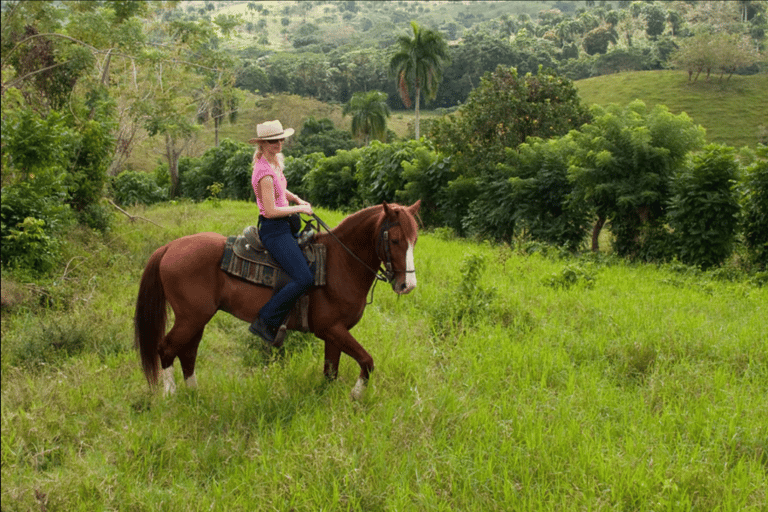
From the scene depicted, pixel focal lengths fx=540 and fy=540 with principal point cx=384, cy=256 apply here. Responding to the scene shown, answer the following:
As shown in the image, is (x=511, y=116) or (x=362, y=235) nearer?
(x=362, y=235)

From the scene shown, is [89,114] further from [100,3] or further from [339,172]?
[339,172]

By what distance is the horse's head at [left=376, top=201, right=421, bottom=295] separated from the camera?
15.3ft

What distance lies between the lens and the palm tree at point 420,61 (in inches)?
1956

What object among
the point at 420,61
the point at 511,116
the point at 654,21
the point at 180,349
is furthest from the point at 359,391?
the point at 654,21

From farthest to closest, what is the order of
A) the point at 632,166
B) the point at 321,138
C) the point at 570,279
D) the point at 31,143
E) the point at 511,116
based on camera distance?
1. the point at 321,138
2. the point at 511,116
3. the point at 632,166
4. the point at 570,279
5. the point at 31,143

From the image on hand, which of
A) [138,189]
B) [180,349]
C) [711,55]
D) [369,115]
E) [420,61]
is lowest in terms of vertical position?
[138,189]

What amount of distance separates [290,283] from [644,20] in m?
123

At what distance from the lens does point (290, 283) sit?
490cm

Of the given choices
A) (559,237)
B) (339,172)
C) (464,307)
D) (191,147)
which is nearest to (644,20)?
(191,147)

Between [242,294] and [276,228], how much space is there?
739mm

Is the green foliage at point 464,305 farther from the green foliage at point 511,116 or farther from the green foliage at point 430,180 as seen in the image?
the green foliage at point 430,180

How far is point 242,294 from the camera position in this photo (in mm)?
5168

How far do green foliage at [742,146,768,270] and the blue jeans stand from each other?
35.2 ft

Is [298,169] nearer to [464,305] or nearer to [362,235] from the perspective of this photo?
[464,305]
